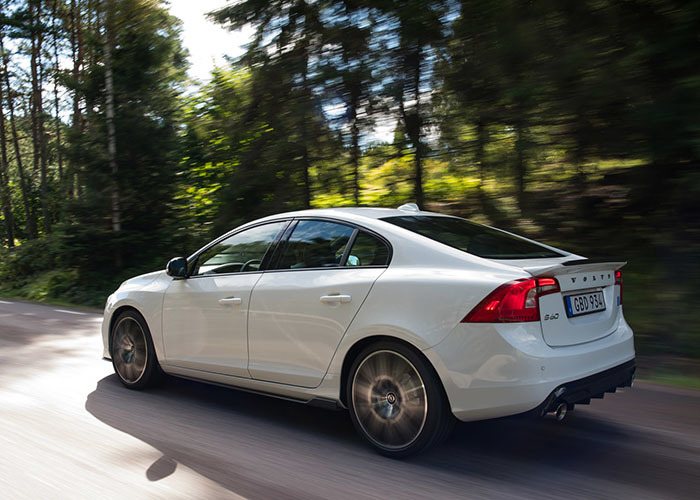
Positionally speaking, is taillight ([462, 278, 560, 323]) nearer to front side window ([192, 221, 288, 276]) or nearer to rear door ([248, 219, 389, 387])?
rear door ([248, 219, 389, 387])

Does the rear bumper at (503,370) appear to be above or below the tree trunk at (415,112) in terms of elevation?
below

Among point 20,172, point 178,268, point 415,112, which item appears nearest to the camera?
point 178,268

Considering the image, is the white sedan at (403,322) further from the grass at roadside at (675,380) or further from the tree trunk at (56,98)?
the tree trunk at (56,98)

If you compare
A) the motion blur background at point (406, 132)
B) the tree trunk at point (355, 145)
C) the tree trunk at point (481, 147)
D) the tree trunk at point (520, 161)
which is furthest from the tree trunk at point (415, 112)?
the tree trunk at point (520, 161)

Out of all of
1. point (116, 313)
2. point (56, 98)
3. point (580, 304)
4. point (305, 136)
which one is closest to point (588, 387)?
point (580, 304)

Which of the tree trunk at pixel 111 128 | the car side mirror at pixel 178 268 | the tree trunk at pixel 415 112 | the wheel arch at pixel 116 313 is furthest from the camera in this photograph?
the tree trunk at pixel 111 128

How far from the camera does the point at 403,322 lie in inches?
147

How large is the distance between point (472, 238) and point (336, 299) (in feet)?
3.17

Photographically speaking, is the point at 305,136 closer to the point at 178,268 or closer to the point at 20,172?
the point at 178,268

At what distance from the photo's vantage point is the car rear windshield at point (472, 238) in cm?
400

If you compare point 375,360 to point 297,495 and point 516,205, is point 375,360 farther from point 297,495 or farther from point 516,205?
point 516,205

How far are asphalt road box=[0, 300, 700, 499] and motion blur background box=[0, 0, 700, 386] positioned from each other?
79.4 inches

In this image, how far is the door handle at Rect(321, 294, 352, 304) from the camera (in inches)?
159

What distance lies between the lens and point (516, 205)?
9.14 metres
